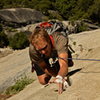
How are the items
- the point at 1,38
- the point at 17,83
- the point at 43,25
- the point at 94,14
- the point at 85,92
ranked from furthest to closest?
1. the point at 94,14
2. the point at 1,38
3. the point at 17,83
4. the point at 43,25
5. the point at 85,92

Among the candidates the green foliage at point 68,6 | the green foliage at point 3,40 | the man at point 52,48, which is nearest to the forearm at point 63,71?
the man at point 52,48

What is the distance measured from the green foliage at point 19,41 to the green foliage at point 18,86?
36.7 feet

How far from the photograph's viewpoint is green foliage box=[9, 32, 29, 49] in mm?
20781

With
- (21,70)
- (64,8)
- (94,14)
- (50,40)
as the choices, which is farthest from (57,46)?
(64,8)

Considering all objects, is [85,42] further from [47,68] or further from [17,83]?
[47,68]

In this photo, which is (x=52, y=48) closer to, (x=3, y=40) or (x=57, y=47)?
(x=57, y=47)

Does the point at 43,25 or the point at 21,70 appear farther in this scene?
the point at 21,70

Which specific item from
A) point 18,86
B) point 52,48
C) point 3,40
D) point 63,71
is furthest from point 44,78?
point 3,40

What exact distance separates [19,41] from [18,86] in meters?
12.1

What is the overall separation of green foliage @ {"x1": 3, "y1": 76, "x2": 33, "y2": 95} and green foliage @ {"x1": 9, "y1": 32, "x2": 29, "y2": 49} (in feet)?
36.7

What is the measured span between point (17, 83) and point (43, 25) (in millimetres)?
4156

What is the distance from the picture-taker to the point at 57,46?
16.0 ft

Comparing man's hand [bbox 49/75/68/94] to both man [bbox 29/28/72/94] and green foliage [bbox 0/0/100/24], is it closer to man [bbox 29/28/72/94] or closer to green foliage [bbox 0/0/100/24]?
man [bbox 29/28/72/94]

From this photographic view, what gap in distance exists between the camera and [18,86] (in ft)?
29.9
